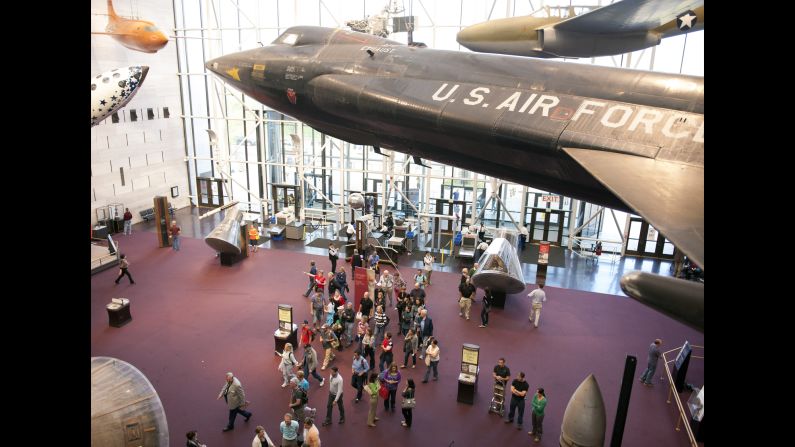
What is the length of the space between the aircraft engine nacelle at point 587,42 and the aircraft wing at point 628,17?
0.56ft

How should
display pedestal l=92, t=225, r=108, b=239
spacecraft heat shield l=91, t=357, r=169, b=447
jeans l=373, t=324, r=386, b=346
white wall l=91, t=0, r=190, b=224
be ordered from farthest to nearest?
white wall l=91, t=0, r=190, b=224 < display pedestal l=92, t=225, r=108, b=239 < jeans l=373, t=324, r=386, b=346 < spacecraft heat shield l=91, t=357, r=169, b=447

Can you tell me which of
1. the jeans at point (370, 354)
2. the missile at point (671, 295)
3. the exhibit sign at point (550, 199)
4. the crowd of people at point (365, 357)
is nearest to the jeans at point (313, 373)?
the crowd of people at point (365, 357)

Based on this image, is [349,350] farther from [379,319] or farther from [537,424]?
[537,424]

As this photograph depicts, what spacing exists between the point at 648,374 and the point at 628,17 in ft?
36.0

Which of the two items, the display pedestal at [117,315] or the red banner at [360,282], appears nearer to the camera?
the display pedestal at [117,315]

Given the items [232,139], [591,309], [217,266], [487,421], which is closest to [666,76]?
[487,421]

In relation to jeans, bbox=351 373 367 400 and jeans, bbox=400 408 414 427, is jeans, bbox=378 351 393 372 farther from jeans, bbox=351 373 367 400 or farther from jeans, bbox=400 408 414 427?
jeans, bbox=400 408 414 427

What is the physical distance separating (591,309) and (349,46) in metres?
14.4

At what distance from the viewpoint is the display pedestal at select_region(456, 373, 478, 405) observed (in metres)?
12.6

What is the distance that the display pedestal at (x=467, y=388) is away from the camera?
12.6 metres

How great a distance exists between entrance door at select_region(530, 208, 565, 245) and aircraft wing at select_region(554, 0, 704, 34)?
20296 mm

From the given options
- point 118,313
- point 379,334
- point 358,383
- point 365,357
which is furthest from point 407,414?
point 118,313

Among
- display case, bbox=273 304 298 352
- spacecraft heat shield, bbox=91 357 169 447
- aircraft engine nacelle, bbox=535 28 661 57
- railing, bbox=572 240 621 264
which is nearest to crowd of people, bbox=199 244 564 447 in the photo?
display case, bbox=273 304 298 352

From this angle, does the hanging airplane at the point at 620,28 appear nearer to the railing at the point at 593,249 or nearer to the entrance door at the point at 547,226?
the railing at the point at 593,249
